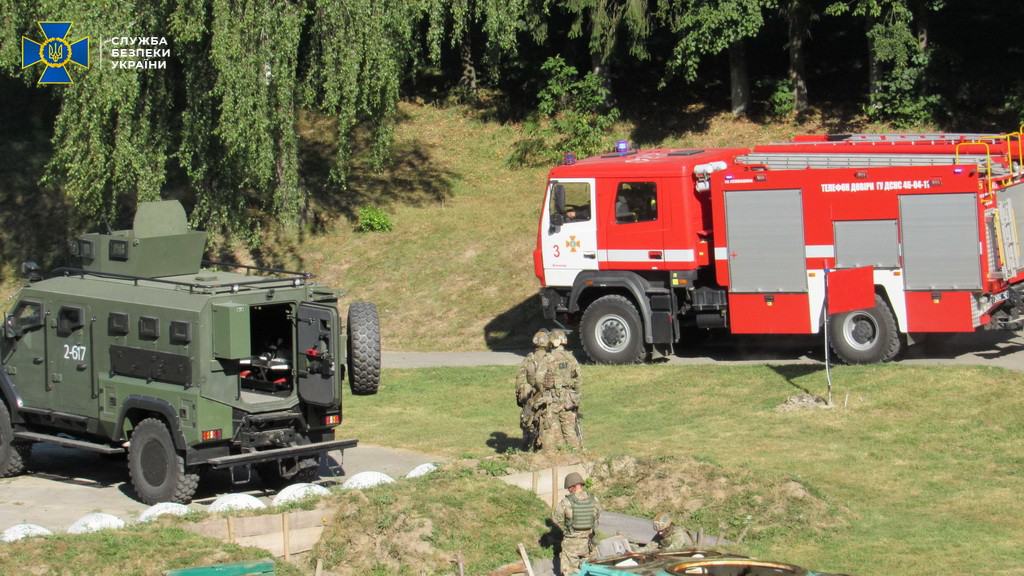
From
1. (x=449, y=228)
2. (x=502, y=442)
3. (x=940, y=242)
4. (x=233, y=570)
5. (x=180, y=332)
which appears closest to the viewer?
(x=233, y=570)

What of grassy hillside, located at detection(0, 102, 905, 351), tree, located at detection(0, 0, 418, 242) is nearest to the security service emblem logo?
tree, located at detection(0, 0, 418, 242)

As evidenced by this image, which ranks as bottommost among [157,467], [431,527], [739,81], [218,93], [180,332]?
[431,527]

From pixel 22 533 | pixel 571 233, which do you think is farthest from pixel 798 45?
pixel 22 533

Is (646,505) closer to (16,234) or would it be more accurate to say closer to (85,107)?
(85,107)

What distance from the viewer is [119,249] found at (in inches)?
663

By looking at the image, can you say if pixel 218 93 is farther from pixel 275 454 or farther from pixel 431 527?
pixel 431 527

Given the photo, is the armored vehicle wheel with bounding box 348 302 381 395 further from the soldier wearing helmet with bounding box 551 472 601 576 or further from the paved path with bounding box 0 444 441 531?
the soldier wearing helmet with bounding box 551 472 601 576

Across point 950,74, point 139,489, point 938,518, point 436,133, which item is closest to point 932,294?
point 938,518

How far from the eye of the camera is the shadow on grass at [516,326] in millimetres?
26516

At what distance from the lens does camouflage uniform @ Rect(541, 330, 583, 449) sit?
51.8ft

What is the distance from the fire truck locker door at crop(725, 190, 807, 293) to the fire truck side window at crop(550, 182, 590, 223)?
2.48 meters

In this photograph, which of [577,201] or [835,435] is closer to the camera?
[835,435]

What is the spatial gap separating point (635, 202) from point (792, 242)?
275cm

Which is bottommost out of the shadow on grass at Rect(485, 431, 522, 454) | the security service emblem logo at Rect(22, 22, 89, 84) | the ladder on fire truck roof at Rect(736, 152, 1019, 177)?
the shadow on grass at Rect(485, 431, 522, 454)
